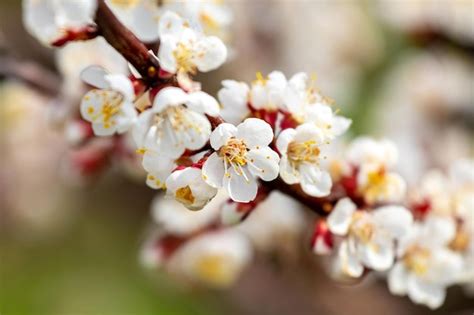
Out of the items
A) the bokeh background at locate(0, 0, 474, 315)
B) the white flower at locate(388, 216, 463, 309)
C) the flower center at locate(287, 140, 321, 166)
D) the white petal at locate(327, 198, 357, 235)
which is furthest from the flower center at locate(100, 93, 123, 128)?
the bokeh background at locate(0, 0, 474, 315)

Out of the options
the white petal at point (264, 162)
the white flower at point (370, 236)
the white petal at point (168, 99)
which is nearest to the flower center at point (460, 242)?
the white flower at point (370, 236)

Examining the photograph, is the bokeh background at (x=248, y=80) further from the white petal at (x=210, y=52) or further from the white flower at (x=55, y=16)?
the white petal at (x=210, y=52)

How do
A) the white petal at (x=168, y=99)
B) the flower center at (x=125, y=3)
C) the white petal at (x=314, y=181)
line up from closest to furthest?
the white petal at (x=168, y=99), the white petal at (x=314, y=181), the flower center at (x=125, y=3)

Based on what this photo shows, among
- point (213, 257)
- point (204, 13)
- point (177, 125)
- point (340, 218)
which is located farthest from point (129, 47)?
point (213, 257)

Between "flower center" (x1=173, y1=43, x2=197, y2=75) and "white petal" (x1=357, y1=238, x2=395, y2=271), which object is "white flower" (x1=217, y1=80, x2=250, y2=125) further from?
"white petal" (x1=357, y1=238, x2=395, y2=271)

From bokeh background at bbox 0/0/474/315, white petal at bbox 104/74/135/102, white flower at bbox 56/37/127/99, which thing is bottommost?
bokeh background at bbox 0/0/474/315

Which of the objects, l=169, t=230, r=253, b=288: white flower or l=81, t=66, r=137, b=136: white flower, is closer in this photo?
l=81, t=66, r=137, b=136: white flower

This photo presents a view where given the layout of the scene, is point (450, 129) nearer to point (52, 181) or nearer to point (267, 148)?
point (52, 181)

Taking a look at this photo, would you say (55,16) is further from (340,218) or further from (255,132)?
(340,218)
